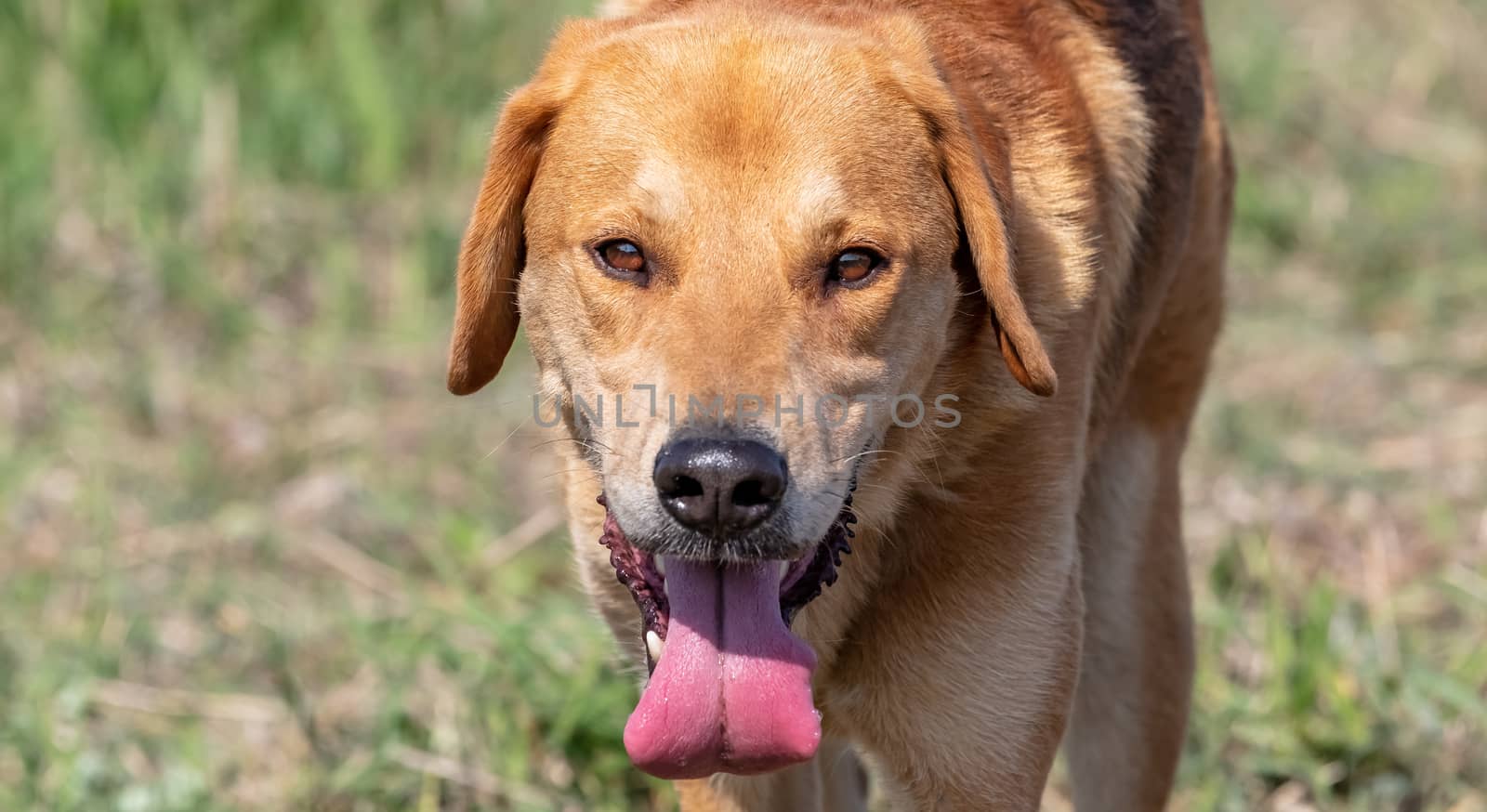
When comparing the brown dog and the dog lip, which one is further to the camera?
the dog lip

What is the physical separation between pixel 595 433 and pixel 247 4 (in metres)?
5.30

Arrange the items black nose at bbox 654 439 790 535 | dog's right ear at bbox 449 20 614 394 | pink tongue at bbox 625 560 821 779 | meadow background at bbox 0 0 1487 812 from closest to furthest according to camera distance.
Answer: black nose at bbox 654 439 790 535 < pink tongue at bbox 625 560 821 779 < dog's right ear at bbox 449 20 614 394 < meadow background at bbox 0 0 1487 812

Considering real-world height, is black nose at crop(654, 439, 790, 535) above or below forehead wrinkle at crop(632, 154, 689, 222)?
below

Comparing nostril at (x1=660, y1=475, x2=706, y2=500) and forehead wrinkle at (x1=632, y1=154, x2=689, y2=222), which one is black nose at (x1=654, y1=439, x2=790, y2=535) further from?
forehead wrinkle at (x1=632, y1=154, x2=689, y2=222)

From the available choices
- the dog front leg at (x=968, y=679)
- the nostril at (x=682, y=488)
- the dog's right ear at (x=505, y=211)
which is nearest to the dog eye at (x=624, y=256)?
the dog's right ear at (x=505, y=211)

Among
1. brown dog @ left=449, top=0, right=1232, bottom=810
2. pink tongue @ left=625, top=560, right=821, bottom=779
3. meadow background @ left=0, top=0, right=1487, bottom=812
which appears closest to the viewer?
brown dog @ left=449, top=0, right=1232, bottom=810

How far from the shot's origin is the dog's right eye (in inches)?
114

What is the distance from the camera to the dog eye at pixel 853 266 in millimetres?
2861

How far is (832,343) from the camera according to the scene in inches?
111

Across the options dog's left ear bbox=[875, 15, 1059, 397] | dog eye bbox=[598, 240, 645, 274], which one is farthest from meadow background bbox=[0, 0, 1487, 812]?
dog's left ear bbox=[875, 15, 1059, 397]

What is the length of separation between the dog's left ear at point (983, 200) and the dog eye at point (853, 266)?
0.65ft

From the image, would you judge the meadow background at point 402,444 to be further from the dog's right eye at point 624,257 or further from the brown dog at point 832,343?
the dog's right eye at point 624,257

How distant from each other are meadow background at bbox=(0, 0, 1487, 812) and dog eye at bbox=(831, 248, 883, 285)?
1.06m

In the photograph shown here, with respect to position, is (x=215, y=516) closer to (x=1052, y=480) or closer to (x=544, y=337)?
(x=544, y=337)
